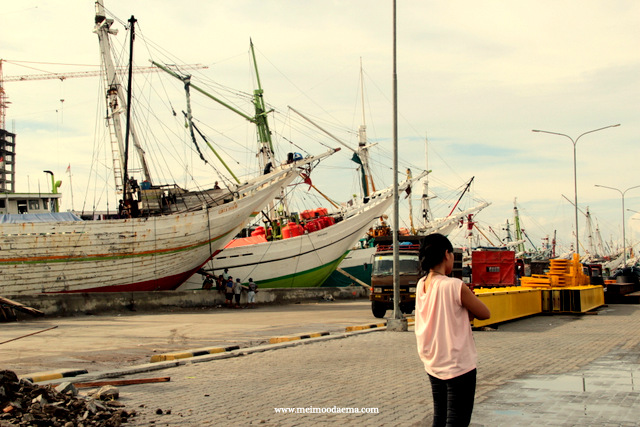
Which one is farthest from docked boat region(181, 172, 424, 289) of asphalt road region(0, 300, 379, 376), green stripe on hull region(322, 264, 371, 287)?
asphalt road region(0, 300, 379, 376)

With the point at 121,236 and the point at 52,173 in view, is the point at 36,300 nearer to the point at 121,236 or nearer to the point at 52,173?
the point at 121,236

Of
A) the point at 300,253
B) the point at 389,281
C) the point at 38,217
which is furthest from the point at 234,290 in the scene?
the point at 300,253

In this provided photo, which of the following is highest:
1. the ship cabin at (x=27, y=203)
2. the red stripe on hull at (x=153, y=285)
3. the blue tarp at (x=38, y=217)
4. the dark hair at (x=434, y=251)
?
the ship cabin at (x=27, y=203)

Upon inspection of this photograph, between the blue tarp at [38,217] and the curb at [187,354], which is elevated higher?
the blue tarp at [38,217]

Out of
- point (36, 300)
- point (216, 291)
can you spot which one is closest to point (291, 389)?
point (36, 300)

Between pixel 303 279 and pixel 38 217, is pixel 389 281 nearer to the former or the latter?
pixel 38 217

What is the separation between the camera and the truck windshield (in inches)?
851

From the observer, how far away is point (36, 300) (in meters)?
21.8

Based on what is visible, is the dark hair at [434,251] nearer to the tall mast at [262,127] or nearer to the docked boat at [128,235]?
the docked boat at [128,235]

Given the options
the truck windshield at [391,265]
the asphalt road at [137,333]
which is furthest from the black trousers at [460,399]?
the truck windshield at [391,265]

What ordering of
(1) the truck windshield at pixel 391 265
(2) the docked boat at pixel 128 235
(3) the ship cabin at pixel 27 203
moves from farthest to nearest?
(3) the ship cabin at pixel 27 203 < (2) the docked boat at pixel 128 235 < (1) the truck windshield at pixel 391 265

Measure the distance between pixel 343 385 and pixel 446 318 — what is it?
4.52m

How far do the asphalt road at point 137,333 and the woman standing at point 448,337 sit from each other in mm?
7347

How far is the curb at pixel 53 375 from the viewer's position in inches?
356
